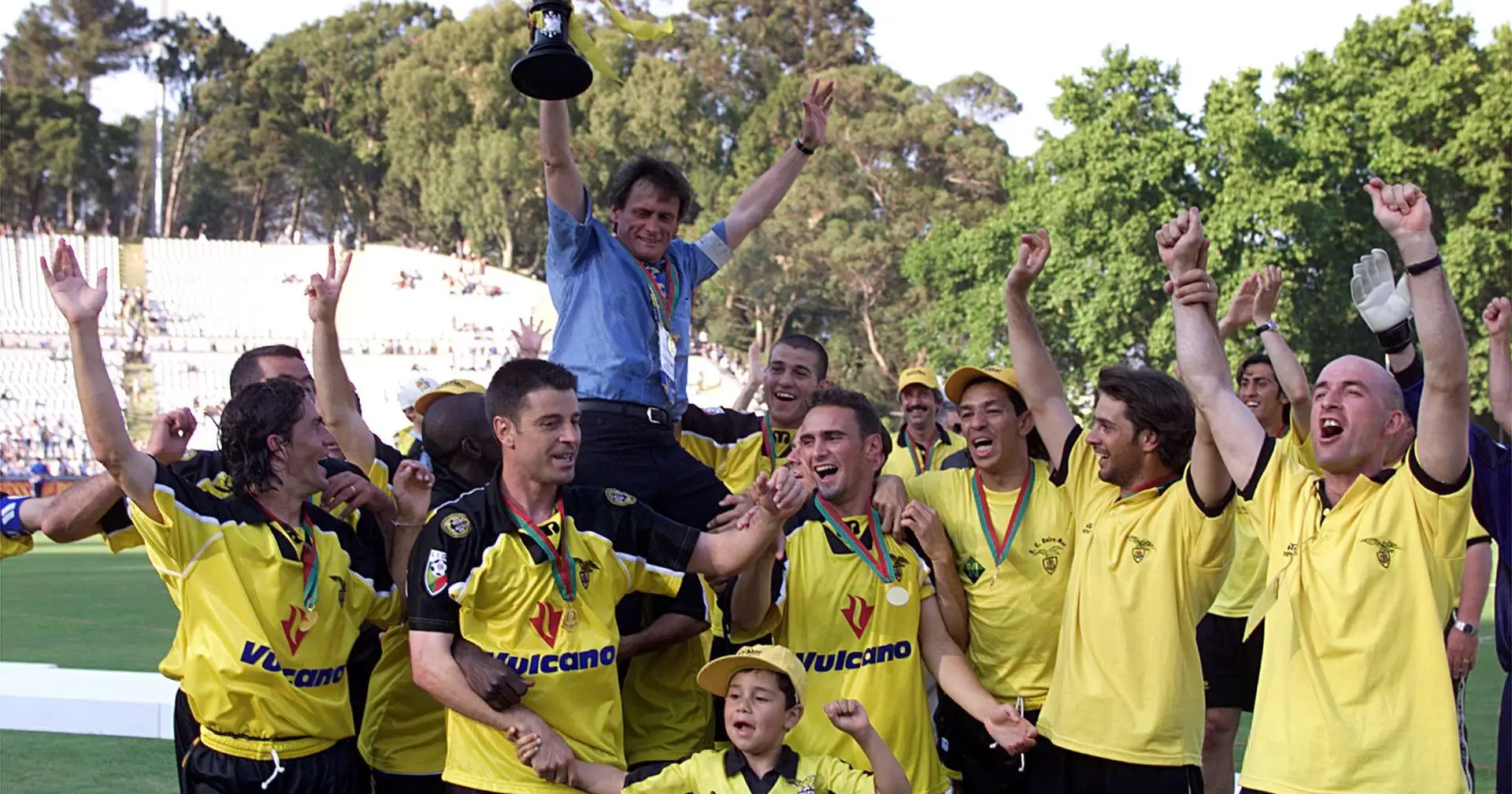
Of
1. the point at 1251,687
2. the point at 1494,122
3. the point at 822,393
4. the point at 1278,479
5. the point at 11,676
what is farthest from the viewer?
the point at 1494,122

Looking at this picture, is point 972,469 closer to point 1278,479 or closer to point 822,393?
point 822,393

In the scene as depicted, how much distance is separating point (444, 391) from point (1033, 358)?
2.77 metres

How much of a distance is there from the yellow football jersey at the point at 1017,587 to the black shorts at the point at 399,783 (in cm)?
215

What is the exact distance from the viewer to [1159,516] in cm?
518

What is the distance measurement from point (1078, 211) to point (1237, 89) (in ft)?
17.3

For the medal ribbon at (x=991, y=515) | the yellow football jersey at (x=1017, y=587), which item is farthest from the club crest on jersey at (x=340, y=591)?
the medal ribbon at (x=991, y=515)

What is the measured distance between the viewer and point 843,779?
491cm

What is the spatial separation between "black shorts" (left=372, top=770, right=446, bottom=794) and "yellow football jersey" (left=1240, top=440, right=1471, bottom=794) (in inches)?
118

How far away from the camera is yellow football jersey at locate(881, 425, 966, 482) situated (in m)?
9.02

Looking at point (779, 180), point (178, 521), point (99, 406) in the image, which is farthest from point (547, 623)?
point (779, 180)

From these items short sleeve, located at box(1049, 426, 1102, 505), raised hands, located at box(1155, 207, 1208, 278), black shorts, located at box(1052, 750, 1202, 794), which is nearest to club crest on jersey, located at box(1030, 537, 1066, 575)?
short sleeve, located at box(1049, 426, 1102, 505)

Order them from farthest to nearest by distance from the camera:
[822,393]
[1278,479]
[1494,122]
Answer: [1494,122], [822,393], [1278,479]

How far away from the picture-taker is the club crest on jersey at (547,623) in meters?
4.70

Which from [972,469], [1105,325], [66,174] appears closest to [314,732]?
[972,469]
